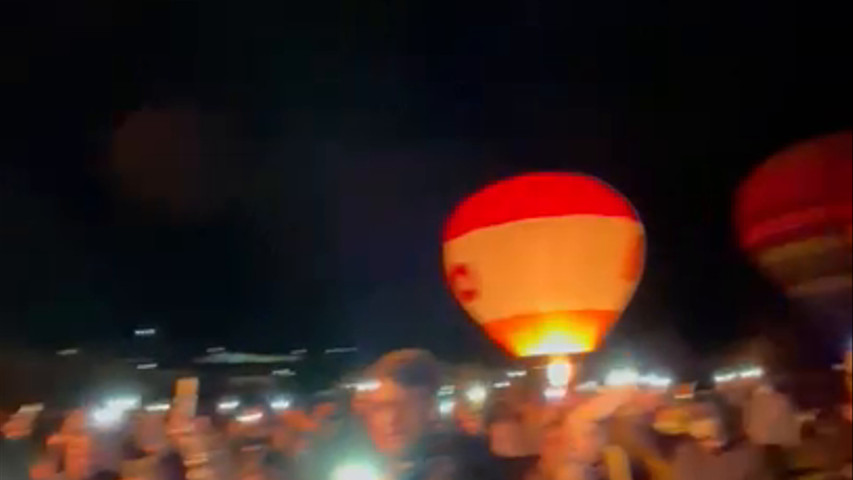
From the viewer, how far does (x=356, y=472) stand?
205 centimetres

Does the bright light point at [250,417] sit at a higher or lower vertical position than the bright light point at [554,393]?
lower

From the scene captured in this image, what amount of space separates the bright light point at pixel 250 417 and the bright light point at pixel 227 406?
3 centimetres

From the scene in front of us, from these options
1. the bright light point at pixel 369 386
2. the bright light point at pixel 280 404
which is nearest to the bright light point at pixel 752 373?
the bright light point at pixel 369 386

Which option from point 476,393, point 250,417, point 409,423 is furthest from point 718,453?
point 476,393

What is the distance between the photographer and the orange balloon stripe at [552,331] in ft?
8.76

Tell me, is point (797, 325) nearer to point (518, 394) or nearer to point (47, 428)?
point (518, 394)

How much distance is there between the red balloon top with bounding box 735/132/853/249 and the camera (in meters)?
2.01

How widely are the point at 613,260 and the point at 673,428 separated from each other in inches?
22.2

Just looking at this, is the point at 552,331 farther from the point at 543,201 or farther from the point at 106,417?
the point at 106,417

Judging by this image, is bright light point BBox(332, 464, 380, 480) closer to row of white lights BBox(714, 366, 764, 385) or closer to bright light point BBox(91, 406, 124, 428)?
bright light point BBox(91, 406, 124, 428)

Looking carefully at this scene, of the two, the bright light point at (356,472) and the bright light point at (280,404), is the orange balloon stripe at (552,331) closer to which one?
the bright light point at (280,404)

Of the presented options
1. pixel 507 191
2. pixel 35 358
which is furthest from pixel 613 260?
pixel 35 358

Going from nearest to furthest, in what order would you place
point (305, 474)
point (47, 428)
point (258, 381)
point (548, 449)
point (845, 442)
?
point (845, 442), point (548, 449), point (305, 474), point (47, 428), point (258, 381)

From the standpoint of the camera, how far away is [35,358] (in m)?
4.20
